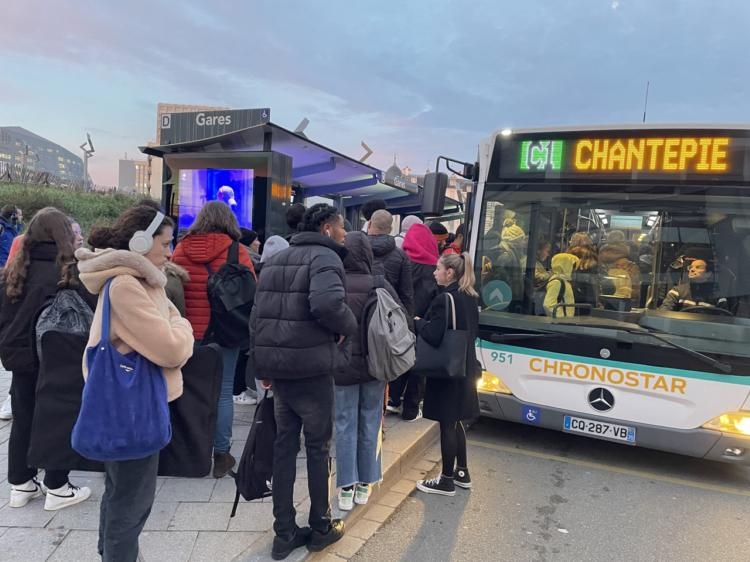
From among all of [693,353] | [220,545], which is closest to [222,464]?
[220,545]

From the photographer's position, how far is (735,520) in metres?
3.77

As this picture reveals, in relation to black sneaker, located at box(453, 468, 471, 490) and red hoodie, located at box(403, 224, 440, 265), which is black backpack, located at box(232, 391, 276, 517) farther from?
red hoodie, located at box(403, 224, 440, 265)

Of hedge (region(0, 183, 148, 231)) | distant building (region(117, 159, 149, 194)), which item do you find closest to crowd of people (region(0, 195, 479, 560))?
hedge (region(0, 183, 148, 231))

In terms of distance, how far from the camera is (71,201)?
1948 cm

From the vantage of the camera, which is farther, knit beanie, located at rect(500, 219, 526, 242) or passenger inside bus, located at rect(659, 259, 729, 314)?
knit beanie, located at rect(500, 219, 526, 242)

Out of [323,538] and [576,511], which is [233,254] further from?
[576,511]

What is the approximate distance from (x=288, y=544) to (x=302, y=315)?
1.18m

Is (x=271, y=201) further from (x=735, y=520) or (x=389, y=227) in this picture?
(x=735, y=520)

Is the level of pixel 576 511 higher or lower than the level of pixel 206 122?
lower

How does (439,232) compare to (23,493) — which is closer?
(23,493)

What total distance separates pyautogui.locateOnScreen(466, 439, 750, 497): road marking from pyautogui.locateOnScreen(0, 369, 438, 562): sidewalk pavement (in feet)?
4.43

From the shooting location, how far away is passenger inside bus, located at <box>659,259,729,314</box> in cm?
427

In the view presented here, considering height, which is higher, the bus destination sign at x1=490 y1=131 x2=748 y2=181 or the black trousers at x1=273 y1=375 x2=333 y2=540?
the bus destination sign at x1=490 y1=131 x2=748 y2=181

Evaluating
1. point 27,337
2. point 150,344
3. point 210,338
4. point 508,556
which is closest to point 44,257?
point 27,337
